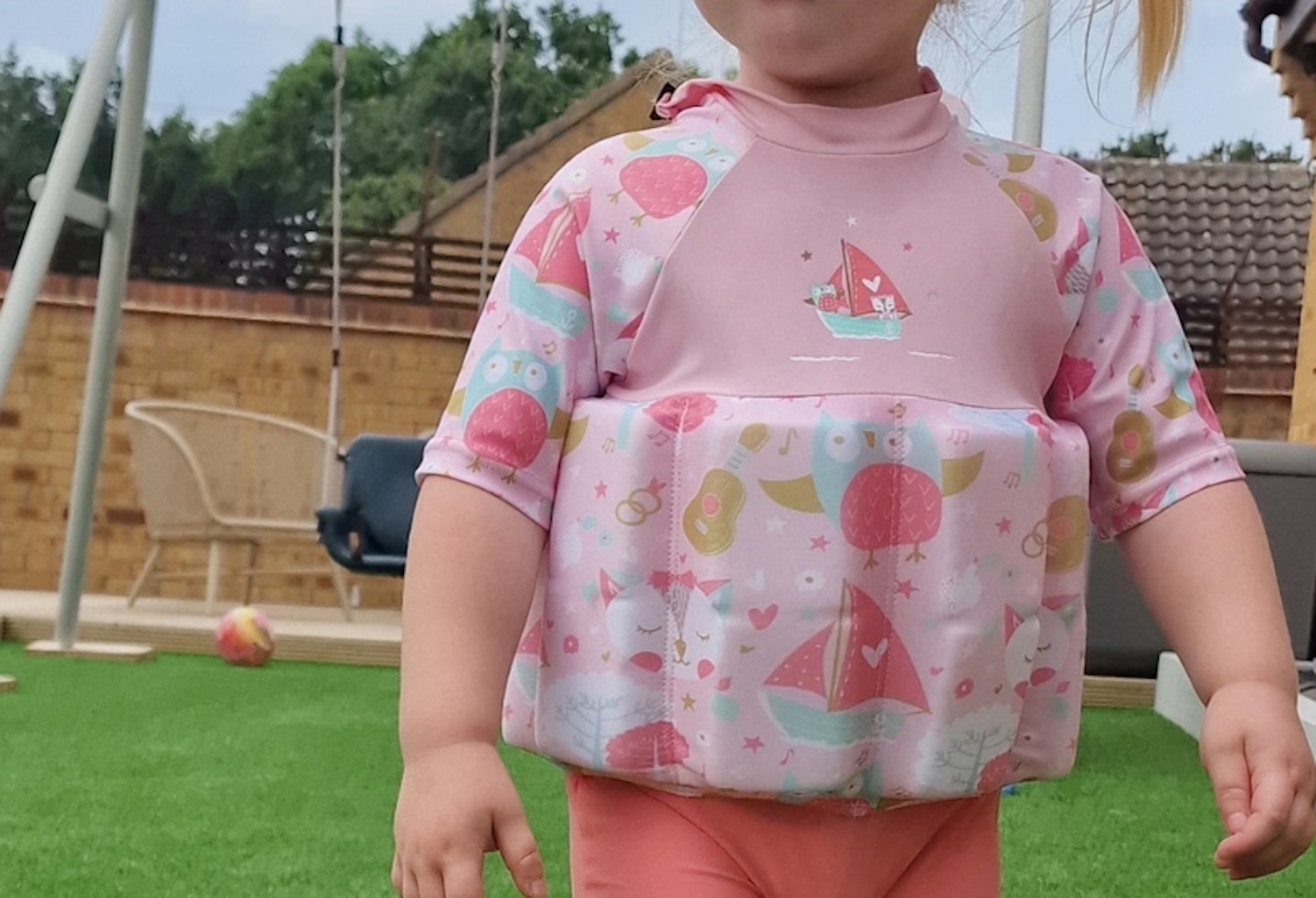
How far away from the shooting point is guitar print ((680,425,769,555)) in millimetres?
744

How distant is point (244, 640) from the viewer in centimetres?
367

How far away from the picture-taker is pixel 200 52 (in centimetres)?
952

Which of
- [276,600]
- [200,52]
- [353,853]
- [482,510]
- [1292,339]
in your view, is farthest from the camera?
[200,52]

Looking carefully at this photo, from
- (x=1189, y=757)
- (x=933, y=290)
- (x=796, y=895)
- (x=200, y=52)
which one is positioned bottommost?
(x=1189, y=757)

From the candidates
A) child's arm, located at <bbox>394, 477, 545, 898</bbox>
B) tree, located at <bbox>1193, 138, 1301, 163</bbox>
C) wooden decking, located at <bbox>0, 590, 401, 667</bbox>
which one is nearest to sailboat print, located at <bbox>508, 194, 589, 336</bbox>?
child's arm, located at <bbox>394, 477, 545, 898</bbox>

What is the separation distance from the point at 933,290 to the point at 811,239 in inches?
2.8

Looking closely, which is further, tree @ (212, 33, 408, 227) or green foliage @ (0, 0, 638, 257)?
tree @ (212, 33, 408, 227)

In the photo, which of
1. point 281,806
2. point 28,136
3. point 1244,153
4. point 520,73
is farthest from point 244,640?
point 1244,153

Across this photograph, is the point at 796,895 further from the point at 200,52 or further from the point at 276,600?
the point at 200,52

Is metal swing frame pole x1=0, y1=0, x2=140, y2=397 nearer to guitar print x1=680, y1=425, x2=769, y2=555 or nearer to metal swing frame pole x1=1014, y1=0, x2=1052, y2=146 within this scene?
metal swing frame pole x1=1014, y1=0, x2=1052, y2=146

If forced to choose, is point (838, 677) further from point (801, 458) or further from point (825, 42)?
point (825, 42)

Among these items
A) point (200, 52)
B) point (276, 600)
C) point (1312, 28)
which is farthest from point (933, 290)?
point (200, 52)

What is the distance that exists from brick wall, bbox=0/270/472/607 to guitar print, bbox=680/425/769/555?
6007 mm

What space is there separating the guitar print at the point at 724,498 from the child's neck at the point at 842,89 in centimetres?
21
